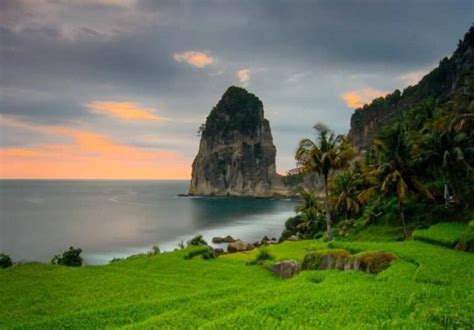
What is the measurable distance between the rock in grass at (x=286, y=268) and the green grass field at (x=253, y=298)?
541 millimetres

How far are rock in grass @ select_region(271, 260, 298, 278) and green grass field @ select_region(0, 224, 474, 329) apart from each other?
541 millimetres

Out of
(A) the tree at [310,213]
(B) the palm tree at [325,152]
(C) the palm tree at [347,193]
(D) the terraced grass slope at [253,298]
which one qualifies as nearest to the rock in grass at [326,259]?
(D) the terraced grass slope at [253,298]

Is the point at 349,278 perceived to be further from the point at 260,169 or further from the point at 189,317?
the point at 260,169

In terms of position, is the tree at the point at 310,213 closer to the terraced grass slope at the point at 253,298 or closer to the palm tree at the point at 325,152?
the palm tree at the point at 325,152

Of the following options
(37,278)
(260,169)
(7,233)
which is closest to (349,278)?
(37,278)

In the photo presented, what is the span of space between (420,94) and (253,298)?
366 ft

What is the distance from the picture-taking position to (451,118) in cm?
3303

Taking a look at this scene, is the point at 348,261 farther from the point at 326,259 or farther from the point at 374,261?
the point at 326,259

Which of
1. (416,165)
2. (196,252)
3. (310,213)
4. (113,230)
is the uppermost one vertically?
(416,165)

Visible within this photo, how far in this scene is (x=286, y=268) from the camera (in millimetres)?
21188

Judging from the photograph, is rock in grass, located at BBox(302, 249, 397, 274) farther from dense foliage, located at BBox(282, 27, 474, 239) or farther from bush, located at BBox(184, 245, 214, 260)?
bush, located at BBox(184, 245, 214, 260)

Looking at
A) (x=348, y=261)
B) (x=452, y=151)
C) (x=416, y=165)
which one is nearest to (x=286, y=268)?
(x=348, y=261)

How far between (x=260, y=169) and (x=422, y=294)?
17992 centimetres

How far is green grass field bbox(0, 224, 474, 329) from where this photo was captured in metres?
10.7
